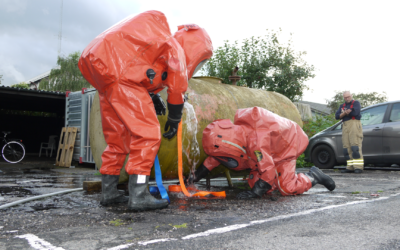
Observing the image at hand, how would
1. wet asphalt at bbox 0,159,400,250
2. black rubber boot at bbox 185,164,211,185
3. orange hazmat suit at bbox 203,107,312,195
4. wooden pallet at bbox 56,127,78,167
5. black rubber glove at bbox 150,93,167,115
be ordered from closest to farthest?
wet asphalt at bbox 0,159,400,250
black rubber glove at bbox 150,93,167,115
orange hazmat suit at bbox 203,107,312,195
black rubber boot at bbox 185,164,211,185
wooden pallet at bbox 56,127,78,167

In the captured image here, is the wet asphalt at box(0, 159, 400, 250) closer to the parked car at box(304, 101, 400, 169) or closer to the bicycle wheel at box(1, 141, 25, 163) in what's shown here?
the parked car at box(304, 101, 400, 169)

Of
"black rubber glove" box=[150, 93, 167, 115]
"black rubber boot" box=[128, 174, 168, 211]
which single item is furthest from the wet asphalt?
"black rubber glove" box=[150, 93, 167, 115]

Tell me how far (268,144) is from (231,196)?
80 cm

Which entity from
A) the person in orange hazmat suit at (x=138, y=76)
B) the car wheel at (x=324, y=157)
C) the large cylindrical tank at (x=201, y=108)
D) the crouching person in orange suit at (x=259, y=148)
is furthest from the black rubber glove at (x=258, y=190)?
the car wheel at (x=324, y=157)

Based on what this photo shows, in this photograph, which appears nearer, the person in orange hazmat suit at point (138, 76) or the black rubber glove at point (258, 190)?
the person in orange hazmat suit at point (138, 76)

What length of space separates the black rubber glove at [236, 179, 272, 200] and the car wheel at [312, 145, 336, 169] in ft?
18.8

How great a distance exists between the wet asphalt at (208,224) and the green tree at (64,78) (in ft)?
114

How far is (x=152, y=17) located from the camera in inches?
122

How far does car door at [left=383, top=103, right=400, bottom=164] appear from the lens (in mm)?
7566

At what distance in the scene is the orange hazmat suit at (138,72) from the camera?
2893 millimetres

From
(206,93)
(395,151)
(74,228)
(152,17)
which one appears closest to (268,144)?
(206,93)

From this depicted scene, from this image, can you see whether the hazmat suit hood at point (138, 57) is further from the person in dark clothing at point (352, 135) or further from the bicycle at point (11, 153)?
the bicycle at point (11, 153)

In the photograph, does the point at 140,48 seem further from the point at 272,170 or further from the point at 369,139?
the point at 369,139

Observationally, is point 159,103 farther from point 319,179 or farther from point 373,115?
point 373,115
